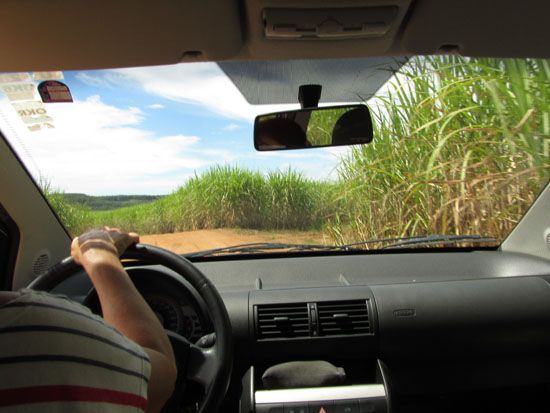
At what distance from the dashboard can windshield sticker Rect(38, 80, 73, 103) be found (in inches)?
46.8

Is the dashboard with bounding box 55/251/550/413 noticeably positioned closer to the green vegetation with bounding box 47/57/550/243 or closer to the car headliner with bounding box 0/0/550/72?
Answer: the green vegetation with bounding box 47/57/550/243

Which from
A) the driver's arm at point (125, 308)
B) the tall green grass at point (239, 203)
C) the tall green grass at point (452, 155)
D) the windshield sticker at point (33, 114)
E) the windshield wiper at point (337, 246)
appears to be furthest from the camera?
the tall green grass at point (452, 155)

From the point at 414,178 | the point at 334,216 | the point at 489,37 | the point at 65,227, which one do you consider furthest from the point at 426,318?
the point at 65,227

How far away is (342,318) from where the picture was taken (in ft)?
10.9

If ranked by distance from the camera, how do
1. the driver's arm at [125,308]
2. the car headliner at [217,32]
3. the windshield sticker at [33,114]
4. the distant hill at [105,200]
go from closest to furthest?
the driver's arm at [125,308], the car headliner at [217,32], the windshield sticker at [33,114], the distant hill at [105,200]

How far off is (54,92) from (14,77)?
0.22 metres

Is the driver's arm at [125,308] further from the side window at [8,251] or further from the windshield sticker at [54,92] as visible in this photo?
the side window at [8,251]

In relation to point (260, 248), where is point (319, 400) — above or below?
below

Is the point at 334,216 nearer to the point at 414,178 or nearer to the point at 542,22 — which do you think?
the point at 414,178

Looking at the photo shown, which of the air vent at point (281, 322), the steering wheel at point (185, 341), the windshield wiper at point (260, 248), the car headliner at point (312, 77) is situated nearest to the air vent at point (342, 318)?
the air vent at point (281, 322)

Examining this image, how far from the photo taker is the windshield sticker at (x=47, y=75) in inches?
107

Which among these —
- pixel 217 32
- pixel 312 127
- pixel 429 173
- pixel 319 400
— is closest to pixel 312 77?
pixel 312 127

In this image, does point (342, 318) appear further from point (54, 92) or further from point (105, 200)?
point (54, 92)

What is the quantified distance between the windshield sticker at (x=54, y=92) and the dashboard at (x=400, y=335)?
3.90 ft
